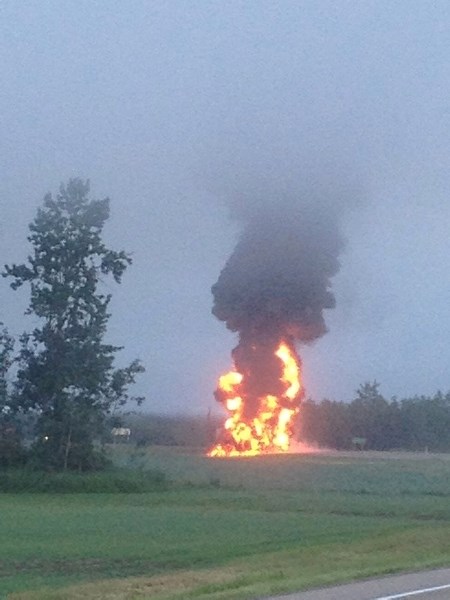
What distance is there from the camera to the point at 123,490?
65750 millimetres

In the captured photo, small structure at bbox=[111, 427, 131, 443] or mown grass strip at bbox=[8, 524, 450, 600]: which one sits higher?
small structure at bbox=[111, 427, 131, 443]

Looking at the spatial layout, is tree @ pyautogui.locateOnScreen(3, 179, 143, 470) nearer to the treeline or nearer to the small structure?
the small structure

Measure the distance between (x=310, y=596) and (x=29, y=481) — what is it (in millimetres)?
52140

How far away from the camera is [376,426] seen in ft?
417

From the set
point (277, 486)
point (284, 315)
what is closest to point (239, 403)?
point (284, 315)

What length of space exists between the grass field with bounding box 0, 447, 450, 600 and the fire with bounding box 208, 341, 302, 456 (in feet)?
43.2

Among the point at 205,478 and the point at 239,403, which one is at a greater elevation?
the point at 239,403

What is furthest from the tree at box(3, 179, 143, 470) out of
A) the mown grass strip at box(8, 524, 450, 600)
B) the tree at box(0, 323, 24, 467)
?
the mown grass strip at box(8, 524, 450, 600)

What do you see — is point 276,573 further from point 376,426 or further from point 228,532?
point 376,426

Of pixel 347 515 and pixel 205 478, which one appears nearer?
pixel 347 515

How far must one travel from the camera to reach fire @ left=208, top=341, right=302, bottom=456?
86.6 metres

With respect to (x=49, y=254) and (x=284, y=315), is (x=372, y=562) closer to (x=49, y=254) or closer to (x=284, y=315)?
(x=49, y=254)

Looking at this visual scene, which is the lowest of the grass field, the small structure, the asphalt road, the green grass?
the asphalt road

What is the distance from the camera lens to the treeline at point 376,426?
408 ft
